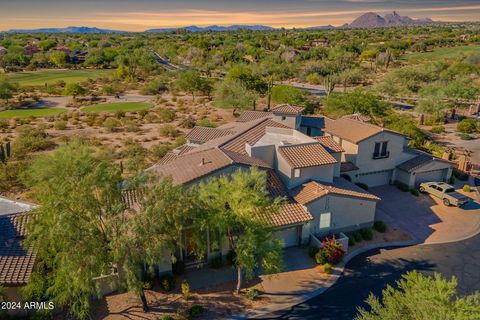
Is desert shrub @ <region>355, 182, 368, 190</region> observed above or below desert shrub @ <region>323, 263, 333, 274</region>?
above

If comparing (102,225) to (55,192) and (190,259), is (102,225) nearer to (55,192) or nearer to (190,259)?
(55,192)

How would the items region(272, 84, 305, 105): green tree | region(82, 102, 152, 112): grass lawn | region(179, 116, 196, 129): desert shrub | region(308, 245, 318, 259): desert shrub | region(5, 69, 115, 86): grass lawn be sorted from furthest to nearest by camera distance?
region(5, 69, 115, 86): grass lawn
region(82, 102, 152, 112): grass lawn
region(272, 84, 305, 105): green tree
region(179, 116, 196, 129): desert shrub
region(308, 245, 318, 259): desert shrub

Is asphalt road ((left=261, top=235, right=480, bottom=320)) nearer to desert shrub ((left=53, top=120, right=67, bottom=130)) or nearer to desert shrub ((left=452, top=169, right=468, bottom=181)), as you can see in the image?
desert shrub ((left=452, top=169, right=468, bottom=181))

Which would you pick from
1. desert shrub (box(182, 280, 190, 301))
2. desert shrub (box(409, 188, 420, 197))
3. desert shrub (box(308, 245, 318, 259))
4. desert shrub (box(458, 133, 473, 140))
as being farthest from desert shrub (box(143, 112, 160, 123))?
desert shrub (box(458, 133, 473, 140))

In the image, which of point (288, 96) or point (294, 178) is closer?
point (294, 178)

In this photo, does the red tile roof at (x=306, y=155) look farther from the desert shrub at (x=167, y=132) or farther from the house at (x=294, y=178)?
the desert shrub at (x=167, y=132)

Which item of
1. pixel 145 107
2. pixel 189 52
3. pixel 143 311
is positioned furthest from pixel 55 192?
pixel 189 52

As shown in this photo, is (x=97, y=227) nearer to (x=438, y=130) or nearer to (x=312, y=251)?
(x=312, y=251)

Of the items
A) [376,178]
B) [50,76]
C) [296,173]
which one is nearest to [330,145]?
[296,173]
